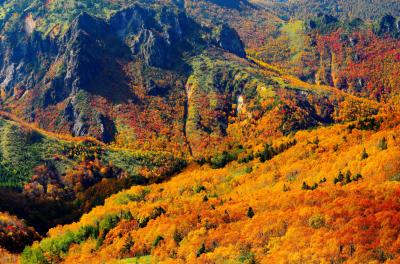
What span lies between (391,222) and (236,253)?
180ft

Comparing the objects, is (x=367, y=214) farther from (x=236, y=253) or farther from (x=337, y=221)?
(x=236, y=253)

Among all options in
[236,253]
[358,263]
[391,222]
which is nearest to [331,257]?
[358,263]

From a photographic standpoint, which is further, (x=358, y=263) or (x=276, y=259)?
(x=276, y=259)

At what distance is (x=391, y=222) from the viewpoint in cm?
17812

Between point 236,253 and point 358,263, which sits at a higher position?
point 358,263

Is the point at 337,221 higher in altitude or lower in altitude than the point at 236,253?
higher

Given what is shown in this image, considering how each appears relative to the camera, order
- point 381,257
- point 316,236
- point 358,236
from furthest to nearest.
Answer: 1. point 316,236
2. point 358,236
3. point 381,257

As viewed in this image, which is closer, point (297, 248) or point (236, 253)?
point (297, 248)

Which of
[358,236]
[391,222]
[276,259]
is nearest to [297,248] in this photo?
[276,259]

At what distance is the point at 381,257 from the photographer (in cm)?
16075

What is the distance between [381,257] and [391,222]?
21.0m

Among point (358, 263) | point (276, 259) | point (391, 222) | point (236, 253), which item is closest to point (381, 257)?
point (358, 263)

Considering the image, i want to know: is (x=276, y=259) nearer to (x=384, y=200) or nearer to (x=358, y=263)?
(x=358, y=263)

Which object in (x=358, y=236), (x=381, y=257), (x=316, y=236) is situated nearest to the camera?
(x=381, y=257)
